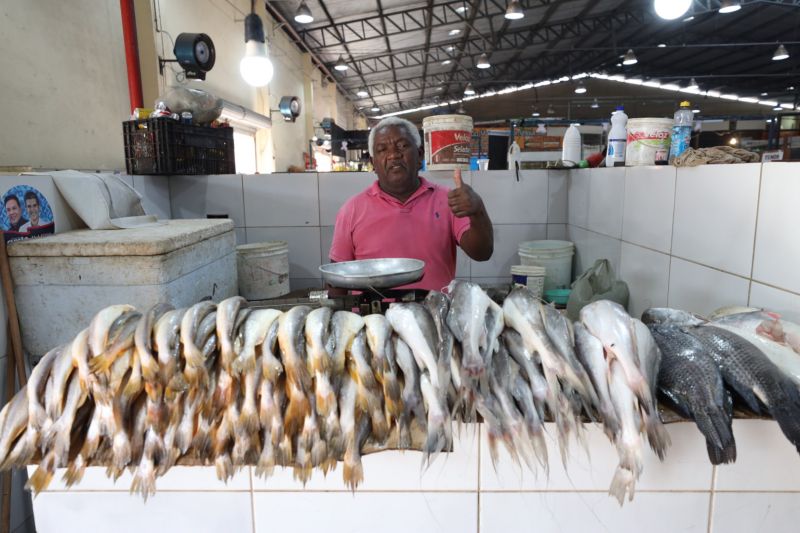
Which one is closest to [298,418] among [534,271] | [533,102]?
[534,271]

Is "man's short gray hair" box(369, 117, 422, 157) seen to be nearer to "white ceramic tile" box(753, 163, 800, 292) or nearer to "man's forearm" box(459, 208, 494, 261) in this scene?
"man's forearm" box(459, 208, 494, 261)

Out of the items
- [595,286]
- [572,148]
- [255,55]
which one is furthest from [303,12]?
[595,286]

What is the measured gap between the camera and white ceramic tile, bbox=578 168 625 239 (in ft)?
8.67

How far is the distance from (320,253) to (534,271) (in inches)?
71.8

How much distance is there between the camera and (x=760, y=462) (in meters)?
1.12

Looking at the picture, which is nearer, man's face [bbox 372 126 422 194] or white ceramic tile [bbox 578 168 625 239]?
man's face [bbox 372 126 422 194]

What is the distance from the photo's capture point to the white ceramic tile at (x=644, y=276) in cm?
214

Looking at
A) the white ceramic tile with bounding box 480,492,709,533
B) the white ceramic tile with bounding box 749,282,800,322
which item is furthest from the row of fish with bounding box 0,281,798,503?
the white ceramic tile with bounding box 749,282,800,322

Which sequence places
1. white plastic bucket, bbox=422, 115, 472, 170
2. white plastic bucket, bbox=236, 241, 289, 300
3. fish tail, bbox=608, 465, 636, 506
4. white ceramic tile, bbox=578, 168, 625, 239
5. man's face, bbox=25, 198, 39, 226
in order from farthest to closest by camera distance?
white plastic bucket, bbox=236, 241, 289, 300
white plastic bucket, bbox=422, 115, 472, 170
white ceramic tile, bbox=578, 168, 625, 239
man's face, bbox=25, 198, 39, 226
fish tail, bbox=608, 465, 636, 506

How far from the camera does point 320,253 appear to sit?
157 inches

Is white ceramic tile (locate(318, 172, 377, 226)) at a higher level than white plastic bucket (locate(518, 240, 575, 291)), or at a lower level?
higher

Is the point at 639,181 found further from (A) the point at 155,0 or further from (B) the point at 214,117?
(A) the point at 155,0

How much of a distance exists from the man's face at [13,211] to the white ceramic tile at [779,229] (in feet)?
9.38

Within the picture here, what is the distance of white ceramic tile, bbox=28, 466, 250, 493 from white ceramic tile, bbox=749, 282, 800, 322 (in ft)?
5.17
